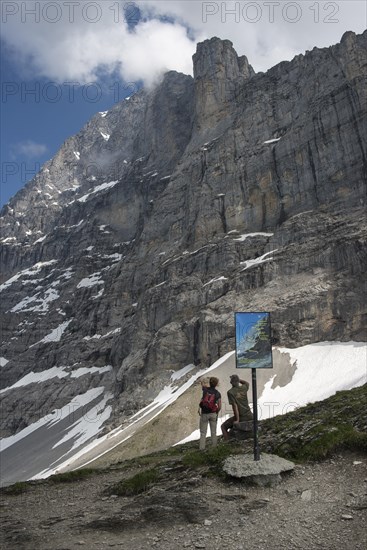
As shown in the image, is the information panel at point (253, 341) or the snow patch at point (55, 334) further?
the snow patch at point (55, 334)

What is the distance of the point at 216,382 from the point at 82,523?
22.1 feet

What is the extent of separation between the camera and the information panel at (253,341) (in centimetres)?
1196

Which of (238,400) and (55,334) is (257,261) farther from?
(55,334)

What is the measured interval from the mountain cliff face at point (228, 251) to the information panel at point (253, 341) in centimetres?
5783

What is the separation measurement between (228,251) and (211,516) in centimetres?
8366

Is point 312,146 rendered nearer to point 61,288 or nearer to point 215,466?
point 215,466

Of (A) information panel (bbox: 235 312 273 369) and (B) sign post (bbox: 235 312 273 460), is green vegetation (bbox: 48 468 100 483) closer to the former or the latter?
(B) sign post (bbox: 235 312 273 460)

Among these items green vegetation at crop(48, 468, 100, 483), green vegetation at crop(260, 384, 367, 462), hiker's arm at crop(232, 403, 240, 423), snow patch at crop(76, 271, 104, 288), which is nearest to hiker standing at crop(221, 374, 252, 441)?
hiker's arm at crop(232, 403, 240, 423)

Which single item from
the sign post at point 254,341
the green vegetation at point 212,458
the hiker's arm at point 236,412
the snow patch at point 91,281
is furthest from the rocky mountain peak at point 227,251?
the sign post at point 254,341

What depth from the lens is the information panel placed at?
39.2 ft

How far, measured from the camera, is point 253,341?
1206 centimetres

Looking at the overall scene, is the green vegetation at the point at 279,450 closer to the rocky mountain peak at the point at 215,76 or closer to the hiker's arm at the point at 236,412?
the hiker's arm at the point at 236,412

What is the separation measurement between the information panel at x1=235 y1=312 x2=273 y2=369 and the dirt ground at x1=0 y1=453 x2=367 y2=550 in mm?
2729

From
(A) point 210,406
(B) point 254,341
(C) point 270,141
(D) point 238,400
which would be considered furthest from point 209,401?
(C) point 270,141
